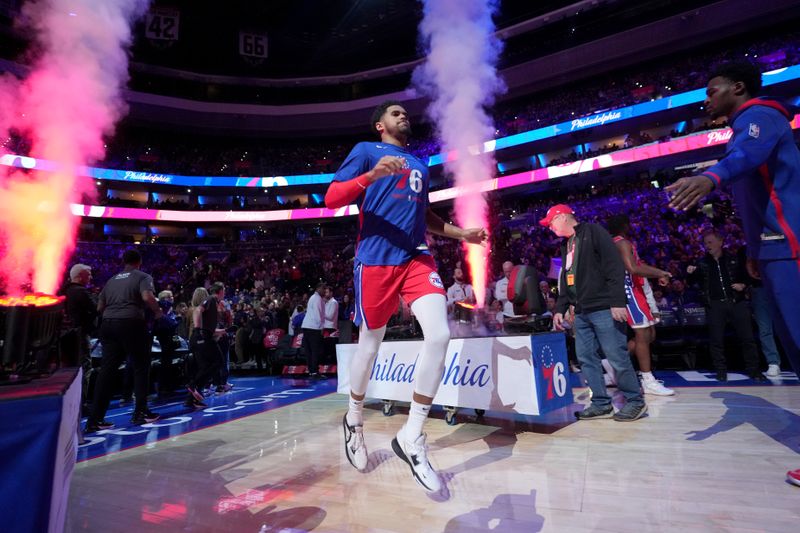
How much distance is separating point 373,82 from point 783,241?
3312cm

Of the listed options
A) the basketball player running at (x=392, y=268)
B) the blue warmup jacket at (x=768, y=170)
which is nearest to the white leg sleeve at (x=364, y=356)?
the basketball player running at (x=392, y=268)

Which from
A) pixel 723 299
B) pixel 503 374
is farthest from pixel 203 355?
pixel 723 299

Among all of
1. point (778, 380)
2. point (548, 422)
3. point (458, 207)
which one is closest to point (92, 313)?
point (548, 422)

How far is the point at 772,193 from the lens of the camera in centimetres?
203

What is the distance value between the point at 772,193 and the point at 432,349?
1871mm

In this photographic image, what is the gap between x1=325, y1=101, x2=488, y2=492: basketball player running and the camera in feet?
7.73

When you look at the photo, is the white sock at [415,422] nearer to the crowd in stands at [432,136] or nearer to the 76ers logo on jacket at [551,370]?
the 76ers logo on jacket at [551,370]

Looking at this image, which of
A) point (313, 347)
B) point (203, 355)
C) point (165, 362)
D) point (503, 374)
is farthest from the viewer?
point (313, 347)

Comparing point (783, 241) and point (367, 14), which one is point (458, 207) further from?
point (783, 241)

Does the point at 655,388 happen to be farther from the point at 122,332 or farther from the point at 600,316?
the point at 122,332

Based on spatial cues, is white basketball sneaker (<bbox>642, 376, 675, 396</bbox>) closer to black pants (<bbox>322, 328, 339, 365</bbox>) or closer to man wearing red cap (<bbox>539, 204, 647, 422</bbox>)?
man wearing red cap (<bbox>539, 204, 647, 422</bbox>)

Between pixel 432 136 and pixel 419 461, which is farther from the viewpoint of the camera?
pixel 432 136

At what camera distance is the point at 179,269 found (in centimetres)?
2730

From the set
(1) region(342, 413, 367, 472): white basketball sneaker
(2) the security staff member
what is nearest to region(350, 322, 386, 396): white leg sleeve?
(1) region(342, 413, 367, 472): white basketball sneaker
